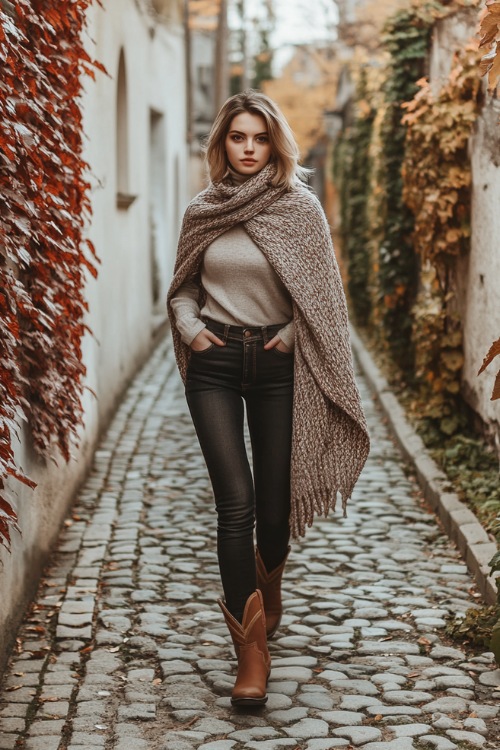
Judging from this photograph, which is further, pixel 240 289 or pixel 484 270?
pixel 484 270

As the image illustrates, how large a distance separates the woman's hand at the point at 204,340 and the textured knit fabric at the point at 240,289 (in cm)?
2

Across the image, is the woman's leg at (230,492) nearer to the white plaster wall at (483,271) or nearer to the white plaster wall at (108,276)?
the white plaster wall at (108,276)

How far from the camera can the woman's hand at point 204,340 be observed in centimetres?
414

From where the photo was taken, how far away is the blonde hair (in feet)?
13.7

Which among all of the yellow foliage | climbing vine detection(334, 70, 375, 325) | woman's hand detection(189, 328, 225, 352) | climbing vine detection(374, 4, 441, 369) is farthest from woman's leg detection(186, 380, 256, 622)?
climbing vine detection(334, 70, 375, 325)

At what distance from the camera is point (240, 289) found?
419cm

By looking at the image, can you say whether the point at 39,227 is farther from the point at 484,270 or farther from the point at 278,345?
the point at 484,270

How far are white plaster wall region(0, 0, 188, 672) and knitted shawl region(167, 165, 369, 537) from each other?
3.57 ft

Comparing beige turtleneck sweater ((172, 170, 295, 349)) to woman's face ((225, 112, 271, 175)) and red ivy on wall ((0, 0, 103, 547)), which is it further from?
red ivy on wall ((0, 0, 103, 547))

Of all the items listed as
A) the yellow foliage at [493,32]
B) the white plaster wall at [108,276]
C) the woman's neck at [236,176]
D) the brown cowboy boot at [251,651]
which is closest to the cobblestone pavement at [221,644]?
the brown cowboy boot at [251,651]

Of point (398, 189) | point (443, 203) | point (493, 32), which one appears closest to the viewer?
point (493, 32)

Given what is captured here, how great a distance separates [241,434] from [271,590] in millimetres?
792

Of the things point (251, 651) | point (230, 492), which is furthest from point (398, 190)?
point (251, 651)

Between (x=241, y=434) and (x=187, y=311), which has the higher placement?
(x=187, y=311)
